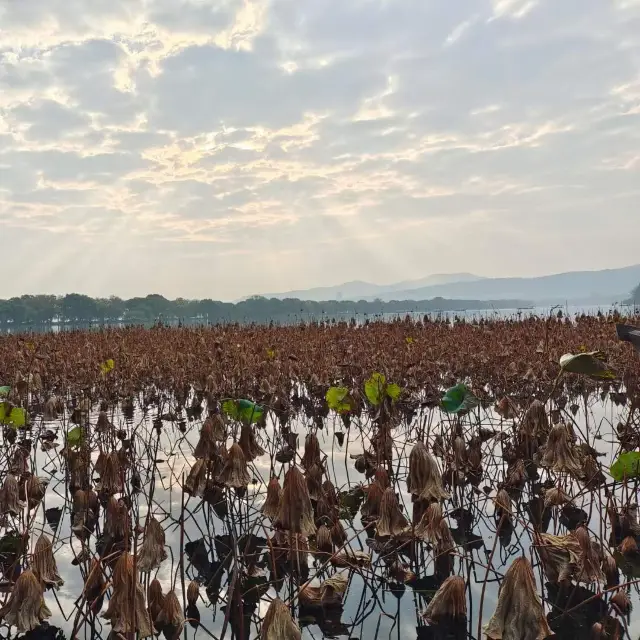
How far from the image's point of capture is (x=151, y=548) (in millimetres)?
2824

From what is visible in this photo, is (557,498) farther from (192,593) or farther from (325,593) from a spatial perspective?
(192,593)

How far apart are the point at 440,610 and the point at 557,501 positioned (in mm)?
1472

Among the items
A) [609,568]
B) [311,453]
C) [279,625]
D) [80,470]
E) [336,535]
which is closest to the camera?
[279,625]

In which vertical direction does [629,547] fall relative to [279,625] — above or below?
below

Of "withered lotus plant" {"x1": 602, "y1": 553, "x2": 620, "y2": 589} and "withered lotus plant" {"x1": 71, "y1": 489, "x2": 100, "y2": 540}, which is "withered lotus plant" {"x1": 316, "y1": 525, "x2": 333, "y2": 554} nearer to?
"withered lotus plant" {"x1": 602, "y1": 553, "x2": 620, "y2": 589}

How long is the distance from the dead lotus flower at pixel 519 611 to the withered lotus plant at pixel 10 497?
3129 mm

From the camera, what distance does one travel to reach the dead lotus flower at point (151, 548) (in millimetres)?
2783

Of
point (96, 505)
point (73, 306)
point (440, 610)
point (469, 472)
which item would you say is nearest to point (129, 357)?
Result: point (96, 505)

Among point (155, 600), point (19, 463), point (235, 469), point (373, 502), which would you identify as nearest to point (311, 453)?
point (373, 502)

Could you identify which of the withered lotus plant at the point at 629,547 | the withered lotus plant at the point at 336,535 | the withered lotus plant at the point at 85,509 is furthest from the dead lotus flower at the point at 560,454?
the withered lotus plant at the point at 85,509

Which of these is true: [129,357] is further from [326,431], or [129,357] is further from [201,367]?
[326,431]

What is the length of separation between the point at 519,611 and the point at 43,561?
2.15m

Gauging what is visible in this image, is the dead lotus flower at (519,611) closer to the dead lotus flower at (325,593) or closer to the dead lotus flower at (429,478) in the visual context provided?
the dead lotus flower at (429,478)

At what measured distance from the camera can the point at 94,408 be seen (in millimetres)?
8781
